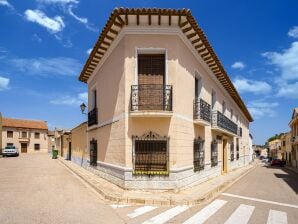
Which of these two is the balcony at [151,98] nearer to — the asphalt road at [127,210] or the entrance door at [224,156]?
the asphalt road at [127,210]

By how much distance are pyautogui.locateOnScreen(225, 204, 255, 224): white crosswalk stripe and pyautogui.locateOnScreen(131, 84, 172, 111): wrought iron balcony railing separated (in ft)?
13.2

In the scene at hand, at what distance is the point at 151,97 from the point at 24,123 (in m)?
48.3

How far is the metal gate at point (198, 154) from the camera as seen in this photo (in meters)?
12.3

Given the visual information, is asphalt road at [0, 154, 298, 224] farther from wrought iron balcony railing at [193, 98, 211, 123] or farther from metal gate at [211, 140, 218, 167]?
metal gate at [211, 140, 218, 167]

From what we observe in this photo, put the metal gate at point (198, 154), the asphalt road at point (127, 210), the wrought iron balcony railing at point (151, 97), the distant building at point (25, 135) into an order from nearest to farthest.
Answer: the asphalt road at point (127, 210) → the wrought iron balcony railing at point (151, 97) → the metal gate at point (198, 154) → the distant building at point (25, 135)

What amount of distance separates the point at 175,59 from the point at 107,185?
5.48m

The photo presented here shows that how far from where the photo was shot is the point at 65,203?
8.32 meters

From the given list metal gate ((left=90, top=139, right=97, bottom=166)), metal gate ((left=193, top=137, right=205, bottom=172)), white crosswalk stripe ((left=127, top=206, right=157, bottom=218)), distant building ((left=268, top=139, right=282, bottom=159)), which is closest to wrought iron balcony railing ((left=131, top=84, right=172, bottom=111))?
metal gate ((left=193, top=137, right=205, bottom=172))

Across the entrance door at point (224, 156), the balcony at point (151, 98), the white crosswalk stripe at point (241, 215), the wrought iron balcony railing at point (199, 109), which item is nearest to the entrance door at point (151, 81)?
the balcony at point (151, 98)

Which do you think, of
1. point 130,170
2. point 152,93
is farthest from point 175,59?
point 130,170

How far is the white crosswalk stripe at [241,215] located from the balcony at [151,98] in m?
3.90

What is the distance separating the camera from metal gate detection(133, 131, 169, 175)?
10102 mm

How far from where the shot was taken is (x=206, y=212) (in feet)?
24.8

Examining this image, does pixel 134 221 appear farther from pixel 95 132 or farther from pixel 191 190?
pixel 95 132
